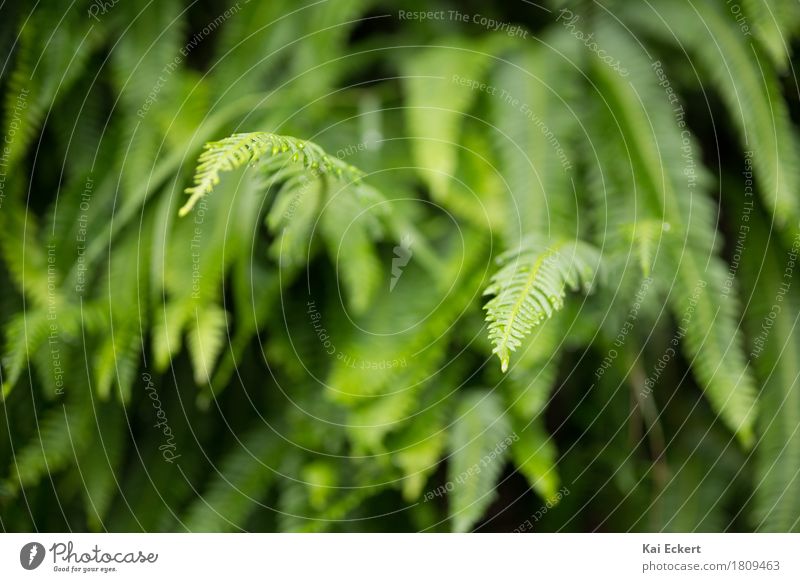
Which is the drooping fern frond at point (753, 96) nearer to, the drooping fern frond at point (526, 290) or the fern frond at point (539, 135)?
the fern frond at point (539, 135)

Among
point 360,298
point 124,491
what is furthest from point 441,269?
point 124,491

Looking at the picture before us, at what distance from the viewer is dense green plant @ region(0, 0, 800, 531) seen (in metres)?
0.66

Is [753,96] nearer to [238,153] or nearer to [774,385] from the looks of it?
[774,385]

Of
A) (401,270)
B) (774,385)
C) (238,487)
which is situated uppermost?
(401,270)

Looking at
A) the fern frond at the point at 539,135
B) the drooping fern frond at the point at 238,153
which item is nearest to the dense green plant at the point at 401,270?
the fern frond at the point at 539,135

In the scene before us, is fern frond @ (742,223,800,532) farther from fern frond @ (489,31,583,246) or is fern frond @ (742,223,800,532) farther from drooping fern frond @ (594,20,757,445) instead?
fern frond @ (489,31,583,246)

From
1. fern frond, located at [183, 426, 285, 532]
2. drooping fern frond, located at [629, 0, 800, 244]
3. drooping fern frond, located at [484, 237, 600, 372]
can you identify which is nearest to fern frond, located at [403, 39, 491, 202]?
drooping fern frond, located at [484, 237, 600, 372]

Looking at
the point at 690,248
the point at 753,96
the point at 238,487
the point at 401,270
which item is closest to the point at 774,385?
the point at 690,248

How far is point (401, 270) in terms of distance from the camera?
73 cm

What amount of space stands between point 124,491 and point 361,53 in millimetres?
608

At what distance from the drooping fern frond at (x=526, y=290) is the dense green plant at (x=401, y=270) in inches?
1.9

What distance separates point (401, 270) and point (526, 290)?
12.1 inches

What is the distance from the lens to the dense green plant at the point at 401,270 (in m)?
0.66

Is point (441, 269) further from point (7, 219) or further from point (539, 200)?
point (7, 219)
